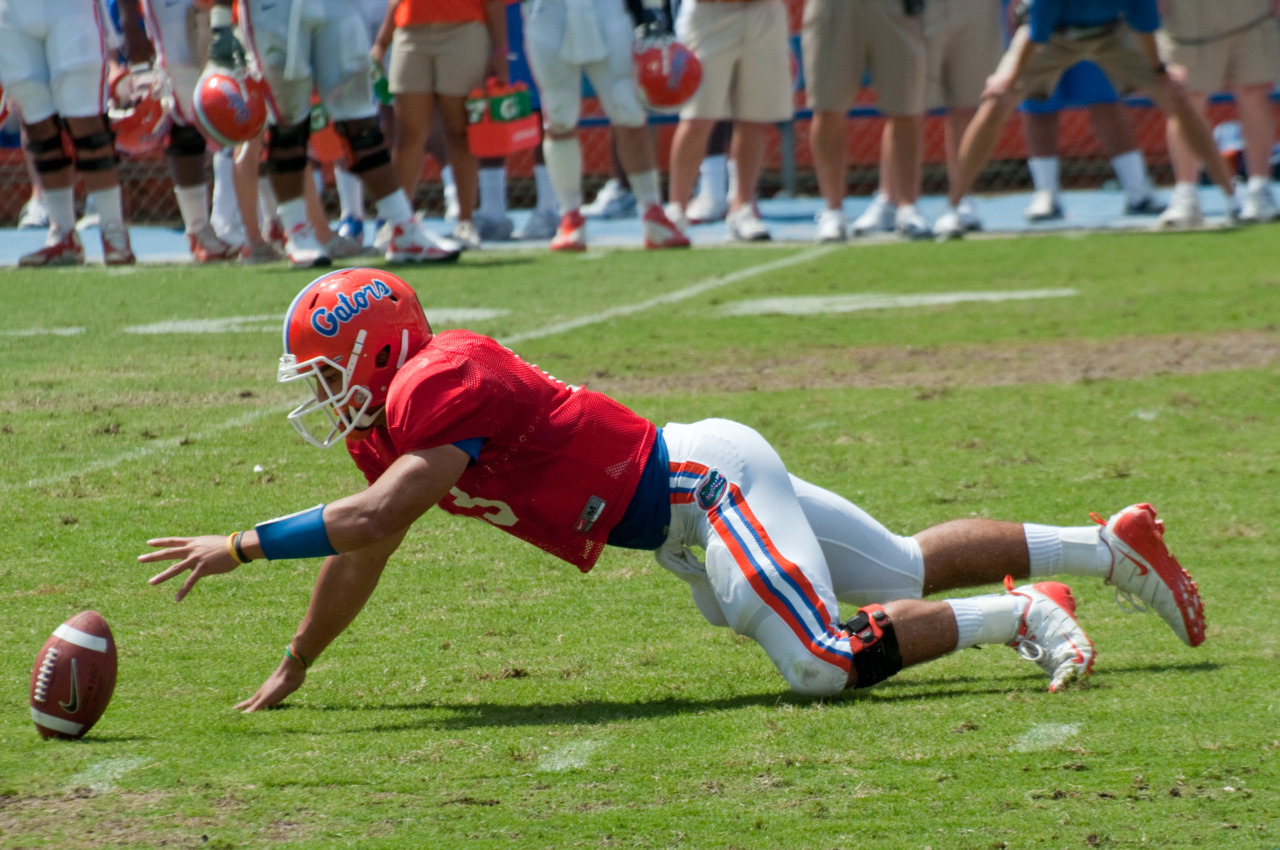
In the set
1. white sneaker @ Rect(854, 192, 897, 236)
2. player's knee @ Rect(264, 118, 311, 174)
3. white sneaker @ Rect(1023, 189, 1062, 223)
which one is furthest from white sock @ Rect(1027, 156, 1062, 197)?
player's knee @ Rect(264, 118, 311, 174)

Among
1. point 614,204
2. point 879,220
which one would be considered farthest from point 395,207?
point 614,204

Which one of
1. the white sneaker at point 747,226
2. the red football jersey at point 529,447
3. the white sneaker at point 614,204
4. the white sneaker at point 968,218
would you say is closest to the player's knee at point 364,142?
the white sneaker at point 747,226

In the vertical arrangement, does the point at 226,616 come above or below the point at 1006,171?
above

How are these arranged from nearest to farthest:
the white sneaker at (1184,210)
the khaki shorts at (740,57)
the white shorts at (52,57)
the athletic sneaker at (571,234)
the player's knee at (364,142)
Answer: the white shorts at (52,57) → the player's knee at (364,142) → the khaki shorts at (740,57) → the athletic sneaker at (571,234) → the white sneaker at (1184,210)

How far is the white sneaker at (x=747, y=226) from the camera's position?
11836 mm

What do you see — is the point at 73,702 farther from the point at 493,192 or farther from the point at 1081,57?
the point at 493,192

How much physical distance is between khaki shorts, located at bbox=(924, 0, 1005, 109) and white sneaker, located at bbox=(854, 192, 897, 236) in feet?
3.14

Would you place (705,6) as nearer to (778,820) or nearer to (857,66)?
(857,66)

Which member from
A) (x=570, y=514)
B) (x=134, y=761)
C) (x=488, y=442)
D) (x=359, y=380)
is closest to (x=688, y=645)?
(x=570, y=514)

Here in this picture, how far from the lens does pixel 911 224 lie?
11375mm

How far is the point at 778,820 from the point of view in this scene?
8.43 ft

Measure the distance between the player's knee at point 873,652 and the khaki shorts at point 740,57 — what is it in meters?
8.01

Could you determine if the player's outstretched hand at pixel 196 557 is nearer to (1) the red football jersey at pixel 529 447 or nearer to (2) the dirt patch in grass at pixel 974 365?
(1) the red football jersey at pixel 529 447

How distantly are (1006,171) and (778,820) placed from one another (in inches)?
585
